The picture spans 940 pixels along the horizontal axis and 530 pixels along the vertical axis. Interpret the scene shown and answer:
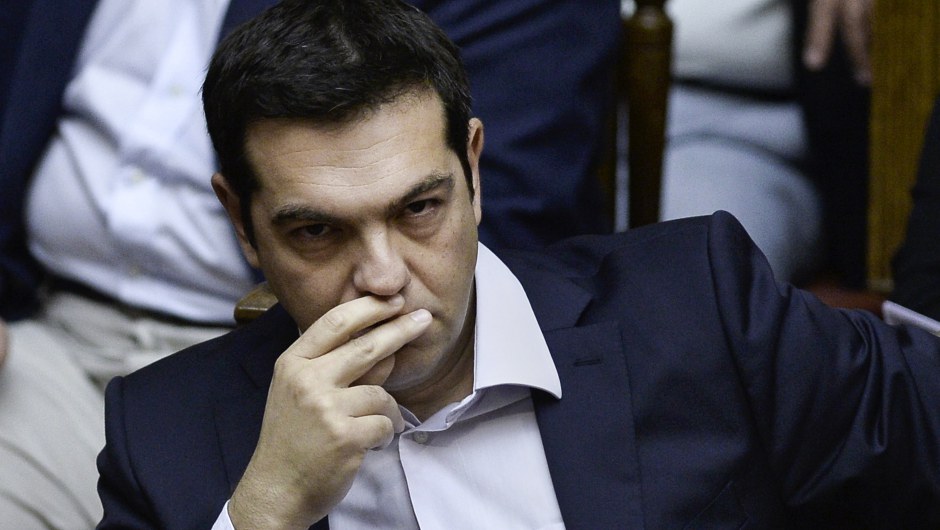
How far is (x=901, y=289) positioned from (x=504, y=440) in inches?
23.3

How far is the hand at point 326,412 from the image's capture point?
1217 millimetres

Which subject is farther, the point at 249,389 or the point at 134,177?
the point at 134,177

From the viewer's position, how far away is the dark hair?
48.0 inches

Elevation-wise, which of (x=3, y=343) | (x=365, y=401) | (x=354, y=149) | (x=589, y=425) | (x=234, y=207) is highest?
(x=354, y=149)

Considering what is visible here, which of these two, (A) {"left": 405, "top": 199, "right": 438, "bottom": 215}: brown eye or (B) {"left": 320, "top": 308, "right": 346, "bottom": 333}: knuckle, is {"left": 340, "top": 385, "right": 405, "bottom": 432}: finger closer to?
(B) {"left": 320, "top": 308, "right": 346, "bottom": 333}: knuckle

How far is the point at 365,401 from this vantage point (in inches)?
48.1

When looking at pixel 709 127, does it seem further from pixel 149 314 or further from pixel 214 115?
pixel 214 115

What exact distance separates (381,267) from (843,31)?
49.0 inches

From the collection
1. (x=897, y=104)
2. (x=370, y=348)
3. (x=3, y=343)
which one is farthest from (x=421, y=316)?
(x=897, y=104)

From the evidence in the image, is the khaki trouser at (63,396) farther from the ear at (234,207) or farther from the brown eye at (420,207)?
the brown eye at (420,207)

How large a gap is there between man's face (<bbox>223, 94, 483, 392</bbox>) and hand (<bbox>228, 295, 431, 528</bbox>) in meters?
0.03

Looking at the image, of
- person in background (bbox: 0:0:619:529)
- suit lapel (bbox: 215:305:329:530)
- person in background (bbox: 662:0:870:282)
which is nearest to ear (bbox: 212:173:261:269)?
suit lapel (bbox: 215:305:329:530)

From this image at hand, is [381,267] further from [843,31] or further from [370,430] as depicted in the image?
[843,31]

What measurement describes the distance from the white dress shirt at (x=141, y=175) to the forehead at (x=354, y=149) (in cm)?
65
